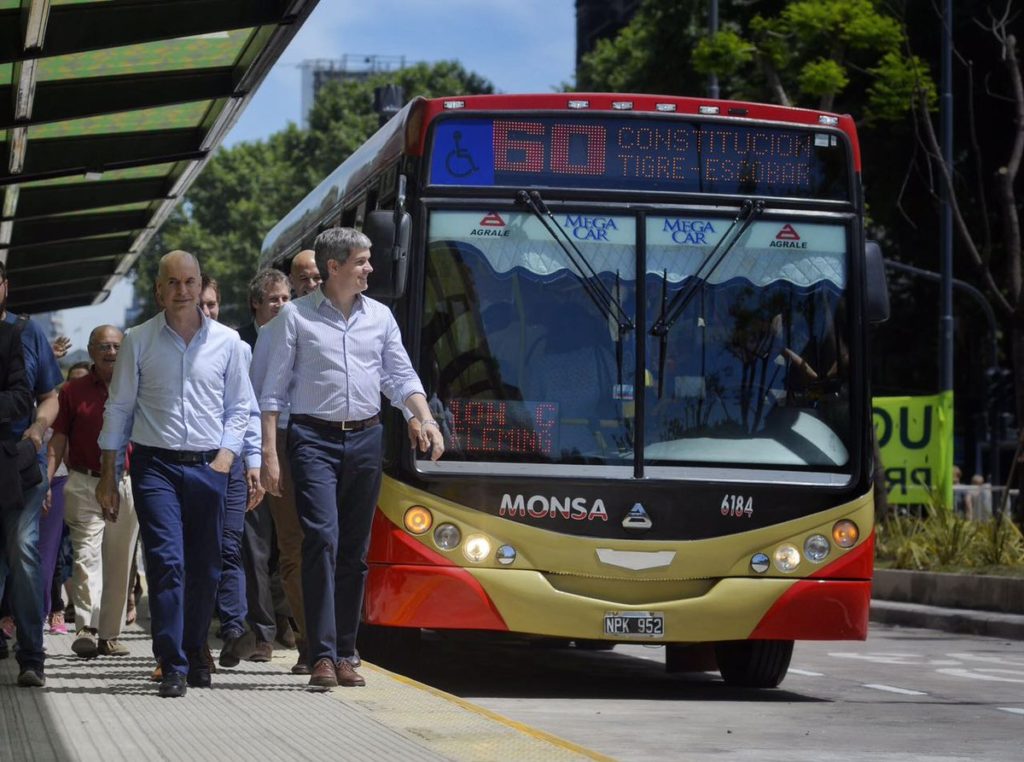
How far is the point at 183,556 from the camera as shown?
8469mm

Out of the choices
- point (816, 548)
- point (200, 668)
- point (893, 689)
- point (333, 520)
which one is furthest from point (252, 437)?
point (893, 689)

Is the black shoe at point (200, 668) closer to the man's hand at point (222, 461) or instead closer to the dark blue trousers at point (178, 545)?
the dark blue trousers at point (178, 545)

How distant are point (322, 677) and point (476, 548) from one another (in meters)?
1.84

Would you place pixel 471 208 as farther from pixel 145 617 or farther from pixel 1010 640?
pixel 1010 640

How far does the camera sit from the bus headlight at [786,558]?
1045 centimetres

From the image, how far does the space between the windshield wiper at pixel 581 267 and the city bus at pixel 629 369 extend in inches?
0.6

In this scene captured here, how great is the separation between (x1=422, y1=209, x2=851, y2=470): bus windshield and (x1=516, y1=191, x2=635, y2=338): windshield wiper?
2 cm

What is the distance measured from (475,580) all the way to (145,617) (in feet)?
17.1

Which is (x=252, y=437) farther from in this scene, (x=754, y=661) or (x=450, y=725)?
(x=754, y=661)

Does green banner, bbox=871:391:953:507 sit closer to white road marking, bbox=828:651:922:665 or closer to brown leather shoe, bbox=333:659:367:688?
white road marking, bbox=828:651:922:665

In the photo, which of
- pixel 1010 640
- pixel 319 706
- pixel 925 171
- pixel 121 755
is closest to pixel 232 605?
pixel 319 706

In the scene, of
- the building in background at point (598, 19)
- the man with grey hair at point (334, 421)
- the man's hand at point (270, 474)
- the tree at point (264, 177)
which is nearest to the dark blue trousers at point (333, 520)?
the man with grey hair at point (334, 421)

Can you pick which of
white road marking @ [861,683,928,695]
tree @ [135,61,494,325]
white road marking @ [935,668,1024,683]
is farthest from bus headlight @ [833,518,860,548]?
tree @ [135,61,494,325]

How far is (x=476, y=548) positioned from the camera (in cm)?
1020
